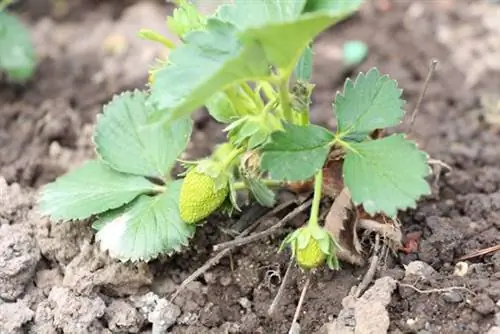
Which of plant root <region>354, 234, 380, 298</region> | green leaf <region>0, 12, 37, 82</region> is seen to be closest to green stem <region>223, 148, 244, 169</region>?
plant root <region>354, 234, 380, 298</region>

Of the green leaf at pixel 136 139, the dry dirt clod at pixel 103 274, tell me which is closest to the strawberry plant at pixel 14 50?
the green leaf at pixel 136 139

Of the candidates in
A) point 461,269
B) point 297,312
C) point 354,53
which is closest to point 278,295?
point 297,312

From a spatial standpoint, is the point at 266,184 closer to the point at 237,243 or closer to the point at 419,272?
the point at 237,243

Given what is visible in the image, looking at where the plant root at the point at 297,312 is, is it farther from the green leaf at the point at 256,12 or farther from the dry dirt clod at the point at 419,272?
the green leaf at the point at 256,12

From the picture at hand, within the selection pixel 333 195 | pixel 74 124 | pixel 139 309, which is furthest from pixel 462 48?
pixel 139 309

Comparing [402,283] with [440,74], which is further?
[440,74]

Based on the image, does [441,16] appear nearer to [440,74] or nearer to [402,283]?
[440,74]
